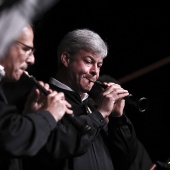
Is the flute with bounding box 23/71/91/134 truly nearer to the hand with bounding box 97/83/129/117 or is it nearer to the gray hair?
the hand with bounding box 97/83/129/117

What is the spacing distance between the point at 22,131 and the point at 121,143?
832 mm

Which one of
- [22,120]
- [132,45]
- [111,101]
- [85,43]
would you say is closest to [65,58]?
[85,43]

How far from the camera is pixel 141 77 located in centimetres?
384

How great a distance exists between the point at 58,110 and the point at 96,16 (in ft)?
7.00

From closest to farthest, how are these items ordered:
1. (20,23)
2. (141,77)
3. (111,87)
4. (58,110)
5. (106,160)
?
(20,23) < (58,110) < (106,160) < (111,87) < (141,77)

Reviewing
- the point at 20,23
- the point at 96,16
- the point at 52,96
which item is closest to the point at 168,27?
the point at 96,16

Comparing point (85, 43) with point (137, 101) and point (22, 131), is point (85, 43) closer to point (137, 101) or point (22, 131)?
point (137, 101)

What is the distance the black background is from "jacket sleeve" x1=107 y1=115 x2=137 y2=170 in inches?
59.7

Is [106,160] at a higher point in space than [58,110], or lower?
lower

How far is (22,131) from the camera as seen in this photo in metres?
1.45

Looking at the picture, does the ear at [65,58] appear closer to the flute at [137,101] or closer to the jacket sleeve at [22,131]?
the flute at [137,101]

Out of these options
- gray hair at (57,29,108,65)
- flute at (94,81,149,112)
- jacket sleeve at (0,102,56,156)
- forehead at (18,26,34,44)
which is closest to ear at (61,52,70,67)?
gray hair at (57,29,108,65)

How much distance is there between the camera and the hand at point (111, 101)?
2.02m

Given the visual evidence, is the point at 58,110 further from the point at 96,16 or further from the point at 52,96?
the point at 96,16
